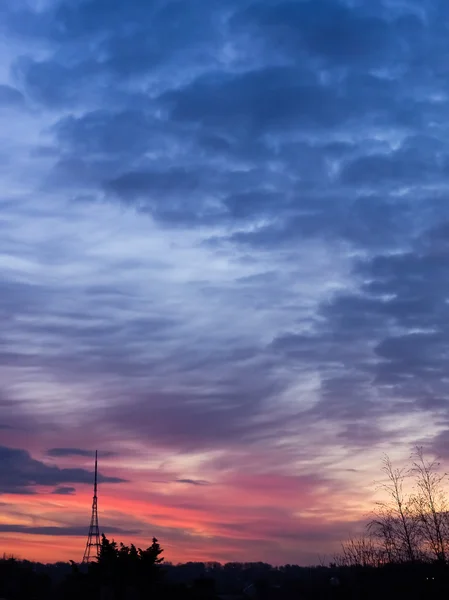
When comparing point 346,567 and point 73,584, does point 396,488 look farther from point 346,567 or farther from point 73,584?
point 73,584

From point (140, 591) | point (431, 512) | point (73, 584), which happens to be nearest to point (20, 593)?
point (73, 584)

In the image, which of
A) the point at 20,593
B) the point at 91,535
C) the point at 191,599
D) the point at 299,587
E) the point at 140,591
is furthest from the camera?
the point at 91,535

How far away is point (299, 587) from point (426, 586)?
12.7 meters

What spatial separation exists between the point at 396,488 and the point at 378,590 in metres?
7.03

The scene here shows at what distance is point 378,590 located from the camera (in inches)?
1743

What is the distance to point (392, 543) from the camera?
47.8 metres

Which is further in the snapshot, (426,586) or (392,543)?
(392,543)

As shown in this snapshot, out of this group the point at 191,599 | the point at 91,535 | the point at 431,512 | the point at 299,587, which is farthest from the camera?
the point at 91,535

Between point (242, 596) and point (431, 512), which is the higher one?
point (431, 512)

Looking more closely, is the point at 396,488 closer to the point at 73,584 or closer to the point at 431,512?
the point at 431,512

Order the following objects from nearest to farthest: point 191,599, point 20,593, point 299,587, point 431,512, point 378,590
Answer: point 191,599
point 378,590
point 431,512
point 299,587
point 20,593

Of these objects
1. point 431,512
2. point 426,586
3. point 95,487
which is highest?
point 95,487

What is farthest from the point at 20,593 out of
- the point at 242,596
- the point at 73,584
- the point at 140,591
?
the point at 140,591

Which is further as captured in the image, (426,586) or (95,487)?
(95,487)
